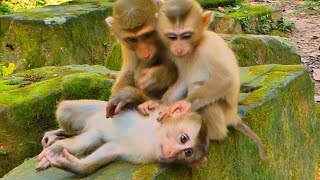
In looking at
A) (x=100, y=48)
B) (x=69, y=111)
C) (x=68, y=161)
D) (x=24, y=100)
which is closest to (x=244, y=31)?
(x=100, y=48)

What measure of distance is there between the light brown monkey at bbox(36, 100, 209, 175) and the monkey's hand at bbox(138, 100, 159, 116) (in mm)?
34

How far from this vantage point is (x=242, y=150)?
5.25 metres

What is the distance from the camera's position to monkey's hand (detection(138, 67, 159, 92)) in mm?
4586

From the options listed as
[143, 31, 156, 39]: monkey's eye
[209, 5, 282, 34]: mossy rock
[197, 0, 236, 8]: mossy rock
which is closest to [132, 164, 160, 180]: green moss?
[143, 31, 156, 39]: monkey's eye

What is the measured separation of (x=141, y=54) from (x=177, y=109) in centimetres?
54

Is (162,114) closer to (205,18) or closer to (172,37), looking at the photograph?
(172,37)

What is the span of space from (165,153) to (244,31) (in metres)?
6.72

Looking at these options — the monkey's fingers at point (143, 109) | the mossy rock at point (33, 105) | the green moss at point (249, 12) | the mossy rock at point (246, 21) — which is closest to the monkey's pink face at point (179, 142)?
the monkey's fingers at point (143, 109)

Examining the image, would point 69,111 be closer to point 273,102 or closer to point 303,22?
point 273,102

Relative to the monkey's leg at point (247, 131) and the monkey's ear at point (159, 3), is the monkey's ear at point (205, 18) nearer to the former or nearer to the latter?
the monkey's ear at point (159, 3)

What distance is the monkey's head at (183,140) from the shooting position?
402cm

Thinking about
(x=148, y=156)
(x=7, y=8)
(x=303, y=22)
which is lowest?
(x=303, y=22)

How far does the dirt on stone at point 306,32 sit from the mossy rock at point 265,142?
2.69m

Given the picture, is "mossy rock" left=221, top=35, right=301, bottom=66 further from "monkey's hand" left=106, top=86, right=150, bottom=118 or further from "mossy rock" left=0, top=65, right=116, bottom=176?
"monkey's hand" left=106, top=86, right=150, bottom=118
